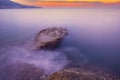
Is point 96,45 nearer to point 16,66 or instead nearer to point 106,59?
point 106,59

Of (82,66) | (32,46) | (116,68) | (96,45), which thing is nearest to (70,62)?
(82,66)

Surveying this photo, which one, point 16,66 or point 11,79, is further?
point 16,66

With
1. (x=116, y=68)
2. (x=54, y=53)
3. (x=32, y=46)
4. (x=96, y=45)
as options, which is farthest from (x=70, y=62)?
(x=96, y=45)

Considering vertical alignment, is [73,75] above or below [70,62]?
above

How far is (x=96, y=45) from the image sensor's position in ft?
96.2

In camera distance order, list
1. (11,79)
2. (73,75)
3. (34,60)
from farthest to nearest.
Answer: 1. (34,60)
2. (11,79)
3. (73,75)

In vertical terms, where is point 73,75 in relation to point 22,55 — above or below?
above

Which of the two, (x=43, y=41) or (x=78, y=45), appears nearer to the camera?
(x=43, y=41)

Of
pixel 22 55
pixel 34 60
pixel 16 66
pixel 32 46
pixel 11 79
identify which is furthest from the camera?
pixel 32 46

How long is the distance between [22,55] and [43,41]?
4.01 metres

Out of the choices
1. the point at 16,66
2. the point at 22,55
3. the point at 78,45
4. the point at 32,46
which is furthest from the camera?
the point at 78,45

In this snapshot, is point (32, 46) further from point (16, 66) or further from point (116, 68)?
point (116, 68)

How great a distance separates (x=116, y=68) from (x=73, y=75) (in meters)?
6.18

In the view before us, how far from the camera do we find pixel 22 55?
2342 centimetres
